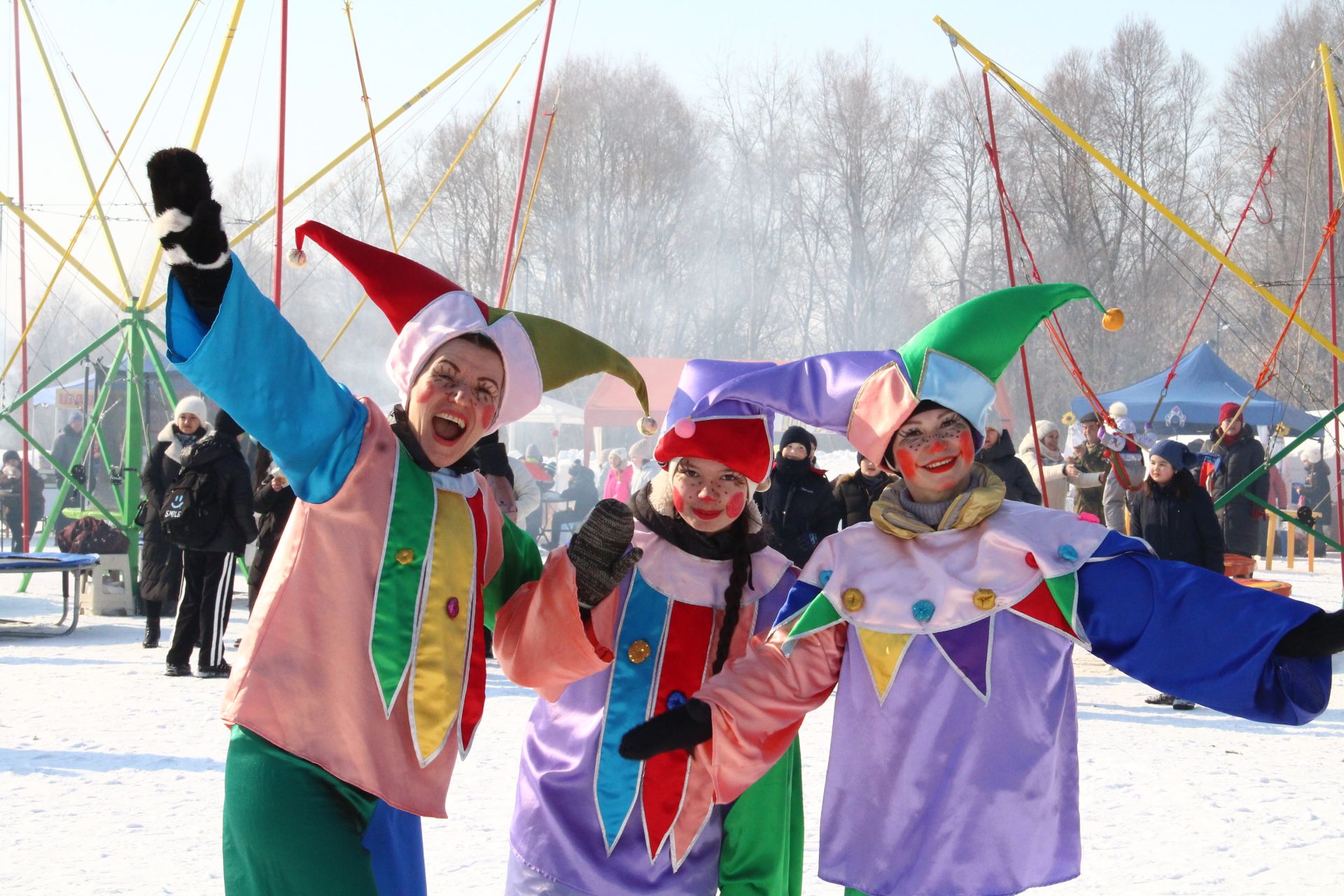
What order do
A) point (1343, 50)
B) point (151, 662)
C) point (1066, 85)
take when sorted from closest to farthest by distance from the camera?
1. point (151, 662)
2. point (1343, 50)
3. point (1066, 85)

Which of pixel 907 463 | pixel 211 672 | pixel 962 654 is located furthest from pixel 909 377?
pixel 211 672

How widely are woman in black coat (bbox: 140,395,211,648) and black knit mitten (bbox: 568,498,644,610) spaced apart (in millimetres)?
5627

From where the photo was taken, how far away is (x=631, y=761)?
97.0 inches

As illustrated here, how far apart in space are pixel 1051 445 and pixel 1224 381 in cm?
934

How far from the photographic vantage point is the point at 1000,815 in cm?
218

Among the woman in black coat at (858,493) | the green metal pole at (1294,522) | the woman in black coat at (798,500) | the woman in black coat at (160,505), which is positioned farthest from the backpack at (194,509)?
the green metal pole at (1294,522)

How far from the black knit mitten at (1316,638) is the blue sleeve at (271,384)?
1618mm

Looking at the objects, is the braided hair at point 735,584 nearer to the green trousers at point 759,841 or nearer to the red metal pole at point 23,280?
the green trousers at point 759,841

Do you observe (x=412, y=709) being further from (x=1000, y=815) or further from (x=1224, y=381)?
(x=1224, y=381)

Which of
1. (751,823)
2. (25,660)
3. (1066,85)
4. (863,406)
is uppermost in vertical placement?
(1066,85)

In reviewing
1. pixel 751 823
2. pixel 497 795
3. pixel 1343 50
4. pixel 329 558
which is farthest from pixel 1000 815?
pixel 1343 50

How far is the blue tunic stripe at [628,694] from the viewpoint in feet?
8.11

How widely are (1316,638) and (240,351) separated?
70.9 inches

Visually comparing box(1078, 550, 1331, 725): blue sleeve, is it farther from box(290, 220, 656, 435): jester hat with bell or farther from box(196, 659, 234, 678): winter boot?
box(196, 659, 234, 678): winter boot
